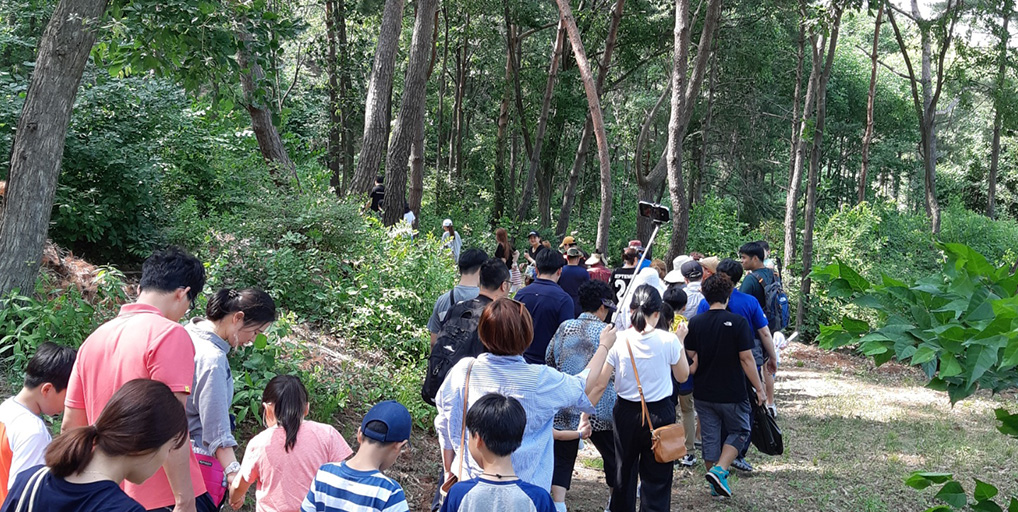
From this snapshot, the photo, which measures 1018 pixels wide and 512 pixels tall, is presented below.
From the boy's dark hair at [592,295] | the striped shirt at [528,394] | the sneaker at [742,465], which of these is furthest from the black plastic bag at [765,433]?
the striped shirt at [528,394]

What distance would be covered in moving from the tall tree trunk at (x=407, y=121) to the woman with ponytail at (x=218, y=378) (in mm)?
9876

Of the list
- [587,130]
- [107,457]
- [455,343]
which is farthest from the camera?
[587,130]

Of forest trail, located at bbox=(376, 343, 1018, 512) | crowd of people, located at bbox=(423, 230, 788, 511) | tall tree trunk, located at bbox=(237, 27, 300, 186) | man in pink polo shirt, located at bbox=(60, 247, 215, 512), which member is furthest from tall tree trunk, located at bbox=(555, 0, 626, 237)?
man in pink polo shirt, located at bbox=(60, 247, 215, 512)

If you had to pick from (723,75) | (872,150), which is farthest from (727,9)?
(872,150)

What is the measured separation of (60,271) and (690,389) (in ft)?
21.0

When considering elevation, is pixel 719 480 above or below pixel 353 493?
below

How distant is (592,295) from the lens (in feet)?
→ 18.1

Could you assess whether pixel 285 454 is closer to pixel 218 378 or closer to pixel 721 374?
pixel 218 378

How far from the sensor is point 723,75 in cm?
2983

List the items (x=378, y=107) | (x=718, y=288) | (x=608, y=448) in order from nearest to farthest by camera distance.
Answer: (x=608, y=448) → (x=718, y=288) → (x=378, y=107)

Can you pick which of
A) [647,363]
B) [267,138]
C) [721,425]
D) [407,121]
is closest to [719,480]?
[721,425]

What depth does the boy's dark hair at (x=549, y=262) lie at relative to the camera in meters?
5.94

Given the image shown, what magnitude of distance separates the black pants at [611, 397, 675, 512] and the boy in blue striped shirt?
2.75m

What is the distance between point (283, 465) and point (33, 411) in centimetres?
106
